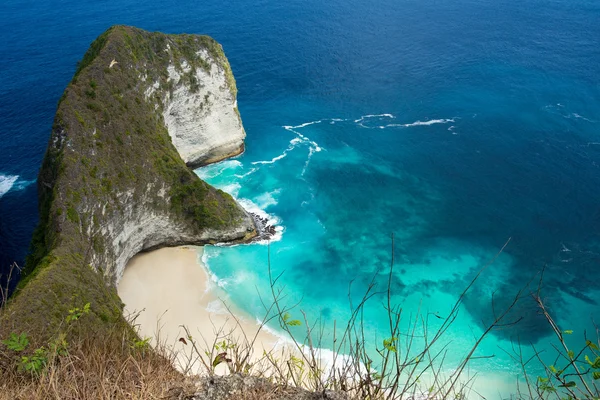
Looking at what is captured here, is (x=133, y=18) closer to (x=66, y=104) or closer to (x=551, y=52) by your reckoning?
(x=66, y=104)

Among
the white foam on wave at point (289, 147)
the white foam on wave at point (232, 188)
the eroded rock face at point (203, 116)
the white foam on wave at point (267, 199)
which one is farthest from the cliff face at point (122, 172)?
the white foam on wave at point (289, 147)

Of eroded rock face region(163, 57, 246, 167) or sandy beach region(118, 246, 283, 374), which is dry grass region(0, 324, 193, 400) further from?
eroded rock face region(163, 57, 246, 167)

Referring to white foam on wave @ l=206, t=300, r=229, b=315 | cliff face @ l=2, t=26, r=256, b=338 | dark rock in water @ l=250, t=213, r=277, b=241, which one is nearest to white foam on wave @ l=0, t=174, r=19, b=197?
cliff face @ l=2, t=26, r=256, b=338

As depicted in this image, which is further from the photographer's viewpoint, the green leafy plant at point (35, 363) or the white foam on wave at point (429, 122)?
the white foam on wave at point (429, 122)

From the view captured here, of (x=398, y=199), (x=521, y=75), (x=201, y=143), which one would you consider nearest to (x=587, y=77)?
(x=521, y=75)

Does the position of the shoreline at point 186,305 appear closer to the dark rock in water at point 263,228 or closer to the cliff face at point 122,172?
the cliff face at point 122,172
